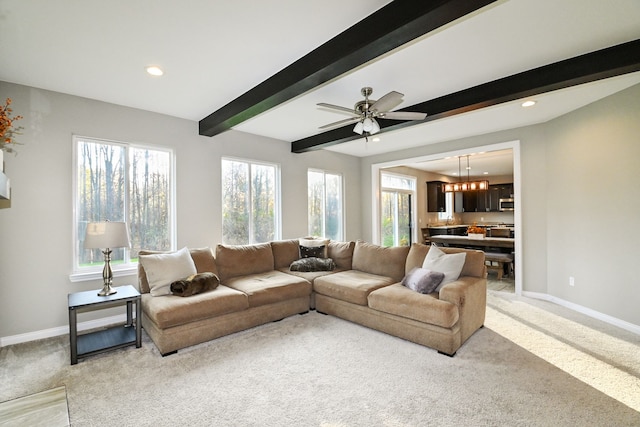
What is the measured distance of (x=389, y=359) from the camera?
283 cm

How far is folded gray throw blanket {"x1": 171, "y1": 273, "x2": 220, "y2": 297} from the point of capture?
3303 millimetres

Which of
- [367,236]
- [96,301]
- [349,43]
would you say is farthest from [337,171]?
[96,301]

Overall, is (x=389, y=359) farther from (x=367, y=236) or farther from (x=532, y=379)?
(x=367, y=236)

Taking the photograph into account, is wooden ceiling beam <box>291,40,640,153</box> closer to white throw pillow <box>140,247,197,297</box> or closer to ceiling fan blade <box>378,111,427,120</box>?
ceiling fan blade <box>378,111,427,120</box>

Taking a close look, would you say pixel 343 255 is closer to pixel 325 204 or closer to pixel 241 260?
pixel 241 260

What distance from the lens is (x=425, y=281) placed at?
3312 mm

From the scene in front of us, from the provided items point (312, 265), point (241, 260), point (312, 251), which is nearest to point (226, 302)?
point (241, 260)

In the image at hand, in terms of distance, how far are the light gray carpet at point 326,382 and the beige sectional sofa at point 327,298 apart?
156 millimetres

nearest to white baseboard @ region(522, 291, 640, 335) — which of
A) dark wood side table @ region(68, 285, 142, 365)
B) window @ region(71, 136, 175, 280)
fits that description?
dark wood side table @ region(68, 285, 142, 365)

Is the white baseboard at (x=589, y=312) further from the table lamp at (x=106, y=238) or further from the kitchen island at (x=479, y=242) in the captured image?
the table lamp at (x=106, y=238)

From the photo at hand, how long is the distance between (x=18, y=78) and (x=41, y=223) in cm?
153

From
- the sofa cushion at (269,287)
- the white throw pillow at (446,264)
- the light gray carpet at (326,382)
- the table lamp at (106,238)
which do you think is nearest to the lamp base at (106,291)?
the table lamp at (106,238)

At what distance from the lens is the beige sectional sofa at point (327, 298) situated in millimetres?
2965

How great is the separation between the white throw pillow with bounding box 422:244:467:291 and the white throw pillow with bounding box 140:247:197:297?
290 centimetres
